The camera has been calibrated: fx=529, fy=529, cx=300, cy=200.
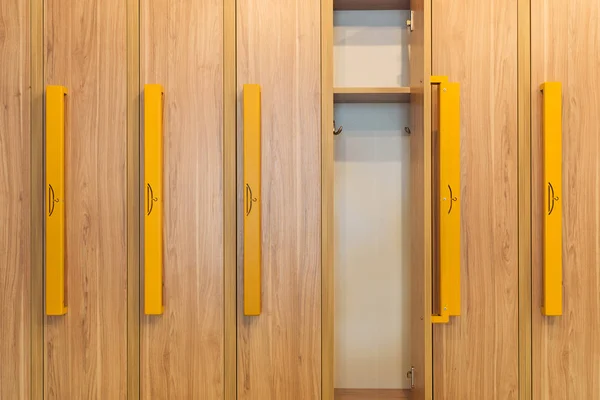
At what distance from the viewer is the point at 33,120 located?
2.19m

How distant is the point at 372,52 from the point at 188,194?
3.91 ft

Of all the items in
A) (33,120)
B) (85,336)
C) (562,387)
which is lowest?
(562,387)

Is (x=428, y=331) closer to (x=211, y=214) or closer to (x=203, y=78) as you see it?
(x=211, y=214)

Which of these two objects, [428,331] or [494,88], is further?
[494,88]

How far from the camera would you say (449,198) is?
2.18m

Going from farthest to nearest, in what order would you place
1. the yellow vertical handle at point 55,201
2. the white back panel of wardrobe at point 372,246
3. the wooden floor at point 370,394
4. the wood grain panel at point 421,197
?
the white back panel of wardrobe at point 372,246
the wooden floor at point 370,394
the yellow vertical handle at point 55,201
the wood grain panel at point 421,197

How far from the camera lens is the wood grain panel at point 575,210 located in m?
2.17

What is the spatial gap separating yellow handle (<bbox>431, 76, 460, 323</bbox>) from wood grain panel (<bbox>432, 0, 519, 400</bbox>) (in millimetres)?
60

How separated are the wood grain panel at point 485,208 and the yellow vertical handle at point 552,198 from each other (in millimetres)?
116

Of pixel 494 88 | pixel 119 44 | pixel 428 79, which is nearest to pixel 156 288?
pixel 119 44

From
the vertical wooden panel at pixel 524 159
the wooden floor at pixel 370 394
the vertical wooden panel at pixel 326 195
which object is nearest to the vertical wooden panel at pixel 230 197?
the vertical wooden panel at pixel 326 195

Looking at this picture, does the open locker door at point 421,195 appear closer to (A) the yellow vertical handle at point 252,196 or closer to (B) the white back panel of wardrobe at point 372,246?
(B) the white back panel of wardrobe at point 372,246

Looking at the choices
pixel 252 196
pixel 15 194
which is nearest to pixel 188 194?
pixel 252 196

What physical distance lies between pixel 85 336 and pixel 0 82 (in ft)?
3.63
